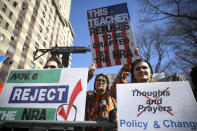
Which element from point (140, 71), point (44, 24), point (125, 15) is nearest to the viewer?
point (140, 71)

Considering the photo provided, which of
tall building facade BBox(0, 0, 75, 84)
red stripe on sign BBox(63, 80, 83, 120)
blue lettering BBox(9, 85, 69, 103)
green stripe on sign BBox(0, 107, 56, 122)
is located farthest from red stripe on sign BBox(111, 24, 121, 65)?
tall building facade BBox(0, 0, 75, 84)

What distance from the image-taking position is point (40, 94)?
1.49m

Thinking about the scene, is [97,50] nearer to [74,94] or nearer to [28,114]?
[74,94]

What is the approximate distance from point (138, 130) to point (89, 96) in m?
1.08

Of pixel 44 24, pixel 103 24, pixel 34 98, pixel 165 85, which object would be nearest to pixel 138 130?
pixel 165 85

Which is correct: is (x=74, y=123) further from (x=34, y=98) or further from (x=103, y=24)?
(x=103, y=24)

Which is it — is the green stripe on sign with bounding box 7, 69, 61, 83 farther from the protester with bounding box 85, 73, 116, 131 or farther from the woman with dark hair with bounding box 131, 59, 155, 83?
the woman with dark hair with bounding box 131, 59, 155, 83

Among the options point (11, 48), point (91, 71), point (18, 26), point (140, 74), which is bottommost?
point (140, 74)

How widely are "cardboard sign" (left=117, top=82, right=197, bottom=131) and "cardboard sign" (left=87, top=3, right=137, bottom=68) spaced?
117 cm

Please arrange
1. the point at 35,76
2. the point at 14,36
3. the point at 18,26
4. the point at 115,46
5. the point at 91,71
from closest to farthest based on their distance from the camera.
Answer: the point at 35,76 → the point at 91,71 → the point at 115,46 → the point at 14,36 → the point at 18,26

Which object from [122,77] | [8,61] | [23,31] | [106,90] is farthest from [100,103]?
[23,31]

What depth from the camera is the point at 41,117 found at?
1.35 meters

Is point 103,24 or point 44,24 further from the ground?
point 44,24

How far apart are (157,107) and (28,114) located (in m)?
1.41
